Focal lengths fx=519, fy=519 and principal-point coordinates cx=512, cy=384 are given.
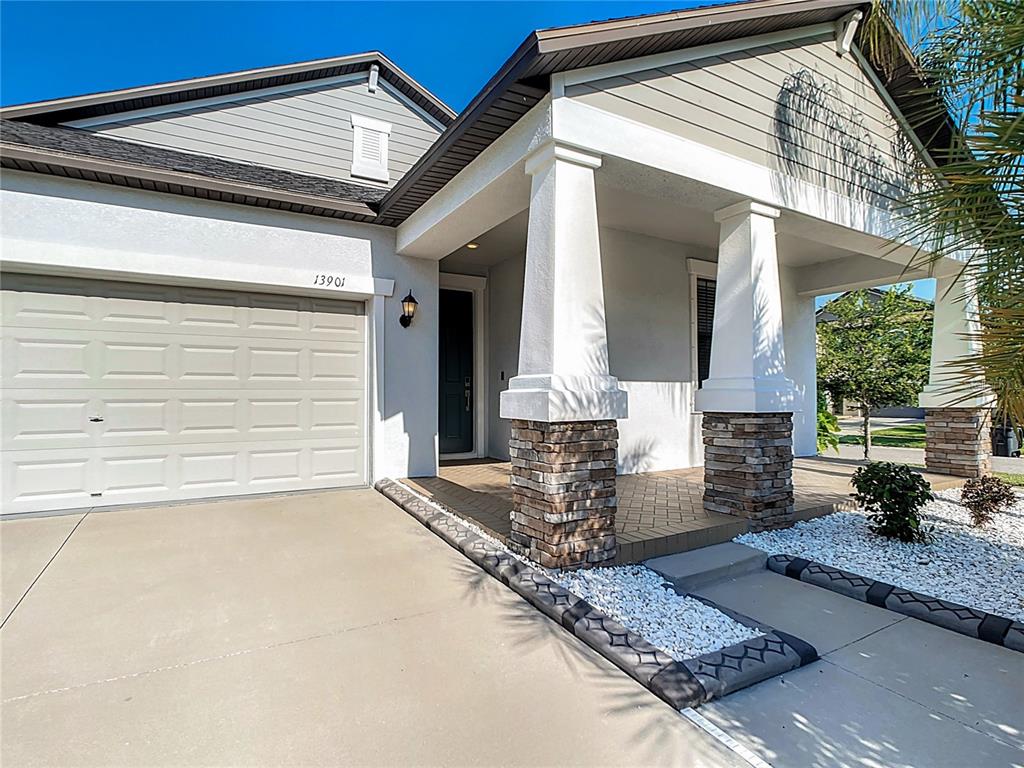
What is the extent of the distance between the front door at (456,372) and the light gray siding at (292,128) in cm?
259

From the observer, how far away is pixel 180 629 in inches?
114

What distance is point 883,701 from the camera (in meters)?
2.38

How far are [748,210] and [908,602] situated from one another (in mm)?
3296

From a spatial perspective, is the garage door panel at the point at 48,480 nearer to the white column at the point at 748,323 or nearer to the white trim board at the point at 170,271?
the white trim board at the point at 170,271

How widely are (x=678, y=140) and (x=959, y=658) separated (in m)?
3.90

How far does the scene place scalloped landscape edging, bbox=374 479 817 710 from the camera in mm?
2359

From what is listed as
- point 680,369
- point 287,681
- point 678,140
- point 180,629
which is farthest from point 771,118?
point 180,629

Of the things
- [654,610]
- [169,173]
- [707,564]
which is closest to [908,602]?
[707,564]

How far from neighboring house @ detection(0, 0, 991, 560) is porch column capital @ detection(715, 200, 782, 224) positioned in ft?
0.12

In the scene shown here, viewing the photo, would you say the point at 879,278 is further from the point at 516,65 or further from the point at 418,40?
the point at 418,40

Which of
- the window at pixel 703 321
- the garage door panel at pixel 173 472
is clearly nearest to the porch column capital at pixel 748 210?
the window at pixel 703 321

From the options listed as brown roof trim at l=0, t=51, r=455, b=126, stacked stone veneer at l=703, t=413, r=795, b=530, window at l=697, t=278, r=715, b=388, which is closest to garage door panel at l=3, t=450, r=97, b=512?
brown roof trim at l=0, t=51, r=455, b=126

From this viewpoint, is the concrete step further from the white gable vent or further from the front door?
the white gable vent

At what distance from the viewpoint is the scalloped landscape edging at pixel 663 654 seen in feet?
7.74
